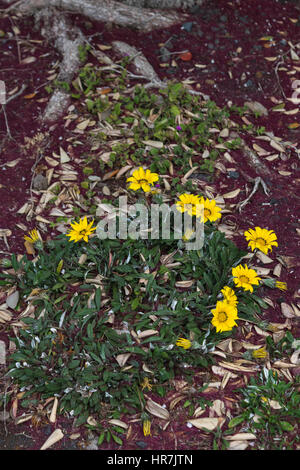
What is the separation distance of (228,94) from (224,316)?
6.99ft

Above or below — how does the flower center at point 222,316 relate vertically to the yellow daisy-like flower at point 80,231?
below

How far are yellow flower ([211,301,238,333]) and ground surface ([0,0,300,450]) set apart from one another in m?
0.36

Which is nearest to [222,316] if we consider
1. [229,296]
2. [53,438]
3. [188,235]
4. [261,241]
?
[229,296]

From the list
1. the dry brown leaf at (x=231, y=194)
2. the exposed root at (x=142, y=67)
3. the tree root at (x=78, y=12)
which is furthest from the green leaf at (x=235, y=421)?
the tree root at (x=78, y=12)

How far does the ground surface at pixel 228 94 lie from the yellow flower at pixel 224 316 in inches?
14.1

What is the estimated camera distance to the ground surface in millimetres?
3090

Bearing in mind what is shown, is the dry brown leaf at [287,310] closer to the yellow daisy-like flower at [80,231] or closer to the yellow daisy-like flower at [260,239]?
the yellow daisy-like flower at [260,239]

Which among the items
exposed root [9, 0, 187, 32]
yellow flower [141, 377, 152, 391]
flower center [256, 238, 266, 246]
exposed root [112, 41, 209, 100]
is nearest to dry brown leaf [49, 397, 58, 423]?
yellow flower [141, 377, 152, 391]

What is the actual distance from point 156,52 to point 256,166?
142 centimetres

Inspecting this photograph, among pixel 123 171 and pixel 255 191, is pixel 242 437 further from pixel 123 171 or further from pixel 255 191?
pixel 123 171

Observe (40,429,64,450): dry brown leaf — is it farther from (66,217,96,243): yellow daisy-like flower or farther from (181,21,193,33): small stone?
(181,21,193,33): small stone

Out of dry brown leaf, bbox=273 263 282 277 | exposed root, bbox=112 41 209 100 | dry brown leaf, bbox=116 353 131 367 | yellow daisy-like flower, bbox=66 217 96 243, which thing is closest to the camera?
dry brown leaf, bbox=116 353 131 367

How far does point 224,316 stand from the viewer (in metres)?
2.41

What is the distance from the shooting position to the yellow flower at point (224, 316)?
2.38m
